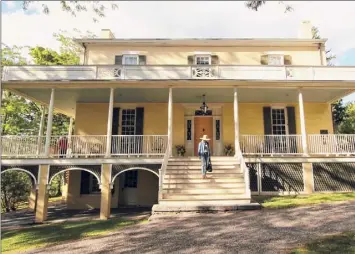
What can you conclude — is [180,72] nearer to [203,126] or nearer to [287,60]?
[203,126]

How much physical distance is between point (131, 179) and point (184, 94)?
5.20 meters

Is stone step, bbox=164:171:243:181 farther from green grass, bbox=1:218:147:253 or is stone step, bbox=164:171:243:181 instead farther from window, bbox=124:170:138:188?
window, bbox=124:170:138:188

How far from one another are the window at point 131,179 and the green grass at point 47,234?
14.5 feet

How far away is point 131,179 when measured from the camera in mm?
14914

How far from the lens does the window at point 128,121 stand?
1557 cm

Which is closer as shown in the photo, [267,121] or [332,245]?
[332,245]

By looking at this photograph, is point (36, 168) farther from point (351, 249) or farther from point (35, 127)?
point (35, 127)

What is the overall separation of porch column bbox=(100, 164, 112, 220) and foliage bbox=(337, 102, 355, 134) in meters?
20.6

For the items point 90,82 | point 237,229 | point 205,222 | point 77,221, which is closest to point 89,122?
point 90,82

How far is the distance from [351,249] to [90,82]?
37.3 ft

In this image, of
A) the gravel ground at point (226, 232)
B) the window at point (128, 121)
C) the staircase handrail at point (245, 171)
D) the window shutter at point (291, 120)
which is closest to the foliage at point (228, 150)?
the staircase handrail at point (245, 171)

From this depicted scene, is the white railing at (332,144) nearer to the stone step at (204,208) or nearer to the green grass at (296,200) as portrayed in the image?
the green grass at (296,200)

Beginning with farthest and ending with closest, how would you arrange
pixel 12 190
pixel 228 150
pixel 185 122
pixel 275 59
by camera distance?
pixel 12 190, pixel 275 59, pixel 185 122, pixel 228 150

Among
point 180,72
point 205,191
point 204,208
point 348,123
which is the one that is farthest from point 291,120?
point 348,123
